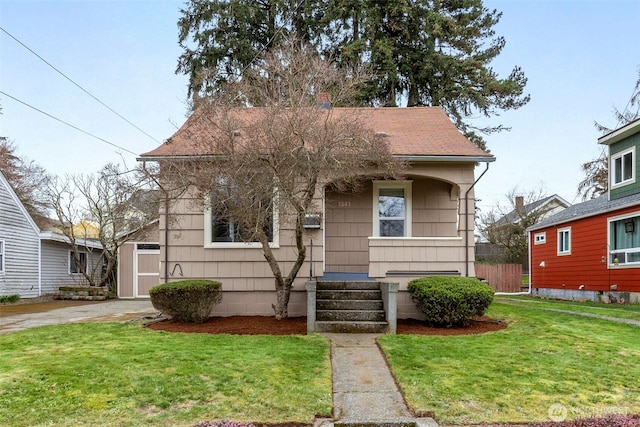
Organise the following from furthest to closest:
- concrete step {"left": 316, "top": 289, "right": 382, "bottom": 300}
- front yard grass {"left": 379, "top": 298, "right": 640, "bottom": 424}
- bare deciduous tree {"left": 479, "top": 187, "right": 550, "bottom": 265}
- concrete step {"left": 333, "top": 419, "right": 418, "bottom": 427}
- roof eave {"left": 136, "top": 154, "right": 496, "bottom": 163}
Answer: bare deciduous tree {"left": 479, "top": 187, "right": 550, "bottom": 265} < roof eave {"left": 136, "top": 154, "right": 496, "bottom": 163} < concrete step {"left": 316, "top": 289, "right": 382, "bottom": 300} < front yard grass {"left": 379, "top": 298, "right": 640, "bottom": 424} < concrete step {"left": 333, "top": 419, "right": 418, "bottom": 427}

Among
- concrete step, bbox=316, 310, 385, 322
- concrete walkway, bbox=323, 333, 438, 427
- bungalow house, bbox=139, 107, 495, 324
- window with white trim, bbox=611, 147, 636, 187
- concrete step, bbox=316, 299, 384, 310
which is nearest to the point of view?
concrete walkway, bbox=323, 333, 438, 427

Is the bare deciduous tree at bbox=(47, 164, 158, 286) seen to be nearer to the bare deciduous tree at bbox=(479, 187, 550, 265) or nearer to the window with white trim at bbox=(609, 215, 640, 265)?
the window with white trim at bbox=(609, 215, 640, 265)

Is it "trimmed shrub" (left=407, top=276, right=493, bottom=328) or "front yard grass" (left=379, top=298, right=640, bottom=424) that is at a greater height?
"trimmed shrub" (left=407, top=276, right=493, bottom=328)

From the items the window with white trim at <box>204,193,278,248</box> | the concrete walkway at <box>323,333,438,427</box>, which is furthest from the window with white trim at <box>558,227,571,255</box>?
the concrete walkway at <box>323,333,438,427</box>

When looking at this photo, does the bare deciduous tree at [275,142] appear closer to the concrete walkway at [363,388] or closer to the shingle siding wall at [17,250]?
the concrete walkway at [363,388]

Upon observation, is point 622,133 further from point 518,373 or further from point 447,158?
point 518,373

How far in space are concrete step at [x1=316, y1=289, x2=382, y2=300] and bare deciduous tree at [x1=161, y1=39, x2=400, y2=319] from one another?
121 cm

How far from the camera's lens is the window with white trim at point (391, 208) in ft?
34.3

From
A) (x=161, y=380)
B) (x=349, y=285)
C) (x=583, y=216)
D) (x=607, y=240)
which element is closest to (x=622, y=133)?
(x=583, y=216)

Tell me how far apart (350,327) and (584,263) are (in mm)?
13577

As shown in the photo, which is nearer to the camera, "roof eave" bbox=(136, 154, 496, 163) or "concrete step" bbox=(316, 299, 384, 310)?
"concrete step" bbox=(316, 299, 384, 310)

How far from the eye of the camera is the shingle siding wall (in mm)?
16828

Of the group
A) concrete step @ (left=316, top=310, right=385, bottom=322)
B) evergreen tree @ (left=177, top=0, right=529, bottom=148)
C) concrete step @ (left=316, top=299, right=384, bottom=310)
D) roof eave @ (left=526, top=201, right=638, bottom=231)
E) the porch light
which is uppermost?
evergreen tree @ (left=177, top=0, right=529, bottom=148)

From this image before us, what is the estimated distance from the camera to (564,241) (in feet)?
62.8
